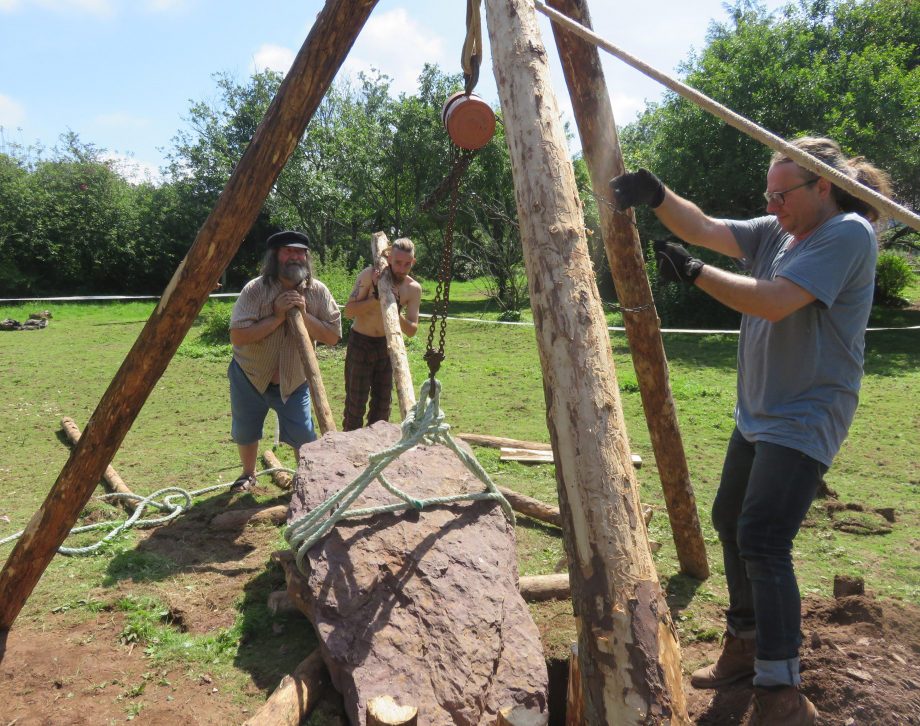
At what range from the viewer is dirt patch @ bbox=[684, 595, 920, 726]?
2137 millimetres

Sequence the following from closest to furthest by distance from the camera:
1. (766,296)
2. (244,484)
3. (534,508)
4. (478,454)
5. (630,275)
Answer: (766,296)
(630,275)
(534,508)
(244,484)
(478,454)

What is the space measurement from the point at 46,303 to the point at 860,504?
2120 centimetres

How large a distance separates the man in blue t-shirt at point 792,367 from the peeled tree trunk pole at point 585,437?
77 cm

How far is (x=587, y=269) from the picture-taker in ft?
5.74

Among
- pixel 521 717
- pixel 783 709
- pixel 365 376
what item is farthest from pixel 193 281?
pixel 783 709

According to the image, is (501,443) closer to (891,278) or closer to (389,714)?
(389,714)

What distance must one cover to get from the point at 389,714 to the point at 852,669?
1828mm

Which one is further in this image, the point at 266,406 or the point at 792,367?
the point at 266,406

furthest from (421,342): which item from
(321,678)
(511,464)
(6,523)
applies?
(321,678)

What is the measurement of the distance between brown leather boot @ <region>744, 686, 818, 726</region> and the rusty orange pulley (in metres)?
2.41

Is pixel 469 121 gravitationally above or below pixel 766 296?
above

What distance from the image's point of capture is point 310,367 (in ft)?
13.5

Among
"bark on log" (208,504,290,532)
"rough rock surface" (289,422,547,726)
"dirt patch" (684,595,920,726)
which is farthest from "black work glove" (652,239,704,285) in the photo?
"bark on log" (208,504,290,532)

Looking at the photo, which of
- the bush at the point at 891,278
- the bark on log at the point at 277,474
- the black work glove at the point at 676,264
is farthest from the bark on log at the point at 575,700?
the bush at the point at 891,278
